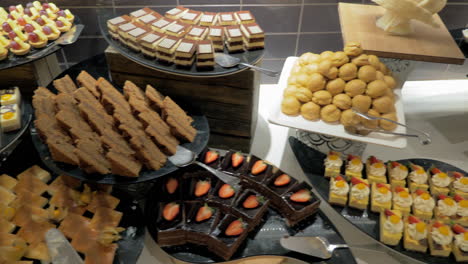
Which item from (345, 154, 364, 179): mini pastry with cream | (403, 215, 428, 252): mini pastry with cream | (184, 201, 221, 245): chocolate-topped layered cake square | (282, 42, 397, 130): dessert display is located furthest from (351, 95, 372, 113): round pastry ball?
(184, 201, 221, 245): chocolate-topped layered cake square

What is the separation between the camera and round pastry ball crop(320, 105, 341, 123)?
199cm

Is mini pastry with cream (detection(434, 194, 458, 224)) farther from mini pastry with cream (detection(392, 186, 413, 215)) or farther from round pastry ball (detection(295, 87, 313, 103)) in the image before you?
round pastry ball (detection(295, 87, 313, 103))

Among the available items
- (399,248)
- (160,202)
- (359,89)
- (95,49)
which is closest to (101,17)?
(95,49)

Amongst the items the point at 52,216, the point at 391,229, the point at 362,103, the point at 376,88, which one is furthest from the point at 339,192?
the point at 52,216

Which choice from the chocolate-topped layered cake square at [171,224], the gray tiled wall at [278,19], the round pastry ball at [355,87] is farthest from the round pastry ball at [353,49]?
the chocolate-topped layered cake square at [171,224]

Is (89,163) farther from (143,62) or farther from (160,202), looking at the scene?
(143,62)

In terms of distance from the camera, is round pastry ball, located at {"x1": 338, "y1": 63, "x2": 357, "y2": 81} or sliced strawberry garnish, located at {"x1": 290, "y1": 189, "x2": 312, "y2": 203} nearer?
sliced strawberry garnish, located at {"x1": 290, "y1": 189, "x2": 312, "y2": 203}

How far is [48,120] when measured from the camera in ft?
6.38

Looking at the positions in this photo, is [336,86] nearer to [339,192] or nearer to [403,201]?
[339,192]

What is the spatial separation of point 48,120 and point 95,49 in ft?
4.82

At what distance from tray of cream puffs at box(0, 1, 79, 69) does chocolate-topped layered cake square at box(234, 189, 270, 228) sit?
157cm

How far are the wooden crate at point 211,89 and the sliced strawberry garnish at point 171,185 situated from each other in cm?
55

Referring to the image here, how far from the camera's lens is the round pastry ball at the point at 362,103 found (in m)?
1.99

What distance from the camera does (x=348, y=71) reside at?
202 cm
